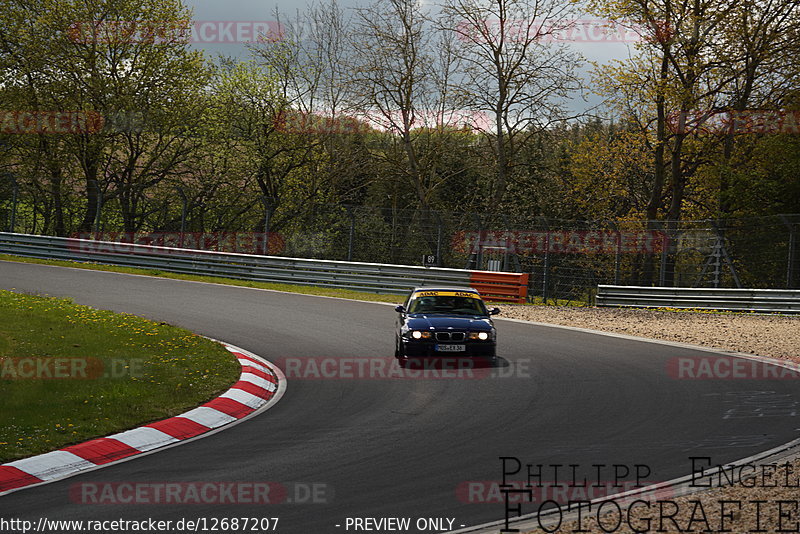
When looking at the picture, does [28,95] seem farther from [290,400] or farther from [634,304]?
[290,400]

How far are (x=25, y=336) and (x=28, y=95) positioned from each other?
2750 cm

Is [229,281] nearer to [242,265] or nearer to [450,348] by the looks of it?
[242,265]

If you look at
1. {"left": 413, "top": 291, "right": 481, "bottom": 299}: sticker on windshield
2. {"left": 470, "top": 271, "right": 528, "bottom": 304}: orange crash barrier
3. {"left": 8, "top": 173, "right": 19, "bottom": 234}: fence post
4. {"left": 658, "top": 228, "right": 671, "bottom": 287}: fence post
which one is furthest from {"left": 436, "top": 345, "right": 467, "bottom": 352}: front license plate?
{"left": 8, "top": 173, "right": 19, "bottom": 234}: fence post

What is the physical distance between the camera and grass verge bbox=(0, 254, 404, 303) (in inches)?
1023

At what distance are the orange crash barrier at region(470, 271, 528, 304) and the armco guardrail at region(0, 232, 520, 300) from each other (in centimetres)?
25

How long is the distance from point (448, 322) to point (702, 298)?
1422 centimetres

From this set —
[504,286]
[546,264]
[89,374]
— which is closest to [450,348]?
[89,374]

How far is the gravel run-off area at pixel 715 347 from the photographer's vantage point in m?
5.83

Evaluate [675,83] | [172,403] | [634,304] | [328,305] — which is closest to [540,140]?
[675,83]

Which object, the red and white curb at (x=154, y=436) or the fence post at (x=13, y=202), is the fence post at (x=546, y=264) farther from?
the fence post at (x=13, y=202)

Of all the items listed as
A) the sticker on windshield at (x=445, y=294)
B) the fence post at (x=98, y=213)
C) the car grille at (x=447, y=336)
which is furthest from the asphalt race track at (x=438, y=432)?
the fence post at (x=98, y=213)

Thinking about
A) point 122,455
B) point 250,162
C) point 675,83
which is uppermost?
point 675,83

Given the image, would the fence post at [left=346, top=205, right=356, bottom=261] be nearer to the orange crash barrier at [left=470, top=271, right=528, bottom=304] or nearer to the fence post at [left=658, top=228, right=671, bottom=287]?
the orange crash barrier at [left=470, top=271, right=528, bottom=304]

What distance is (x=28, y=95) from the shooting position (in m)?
36.0
